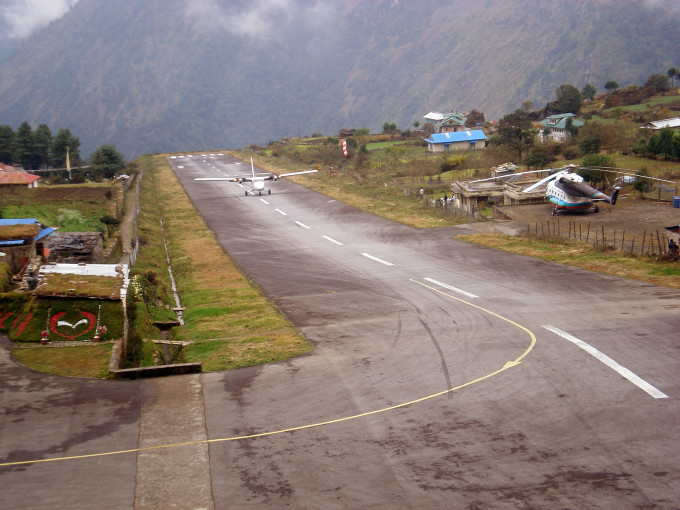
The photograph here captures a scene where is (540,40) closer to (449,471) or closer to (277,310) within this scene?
(277,310)

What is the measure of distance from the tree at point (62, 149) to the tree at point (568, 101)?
92.5 m

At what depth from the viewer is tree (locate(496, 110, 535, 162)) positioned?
281ft

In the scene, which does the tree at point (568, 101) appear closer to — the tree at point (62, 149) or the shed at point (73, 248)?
the tree at point (62, 149)

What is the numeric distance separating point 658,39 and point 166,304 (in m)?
204

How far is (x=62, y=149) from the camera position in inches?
3728

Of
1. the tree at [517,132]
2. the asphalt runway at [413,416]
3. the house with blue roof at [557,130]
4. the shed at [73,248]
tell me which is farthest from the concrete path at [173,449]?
the house with blue roof at [557,130]

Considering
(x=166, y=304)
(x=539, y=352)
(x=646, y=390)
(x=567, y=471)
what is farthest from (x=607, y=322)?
(x=166, y=304)

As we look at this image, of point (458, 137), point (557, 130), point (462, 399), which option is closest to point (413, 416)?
point (462, 399)

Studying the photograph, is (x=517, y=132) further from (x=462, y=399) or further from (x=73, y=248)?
A: (x=462, y=399)

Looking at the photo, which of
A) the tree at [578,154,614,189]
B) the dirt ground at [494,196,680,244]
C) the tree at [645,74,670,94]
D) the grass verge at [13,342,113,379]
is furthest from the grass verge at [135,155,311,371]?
the tree at [645,74,670,94]

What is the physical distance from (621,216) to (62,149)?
81.2 metres

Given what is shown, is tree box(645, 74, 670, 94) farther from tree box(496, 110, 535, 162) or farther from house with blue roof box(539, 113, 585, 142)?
tree box(496, 110, 535, 162)

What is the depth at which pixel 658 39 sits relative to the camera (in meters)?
190

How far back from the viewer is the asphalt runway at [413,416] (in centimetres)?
1256
